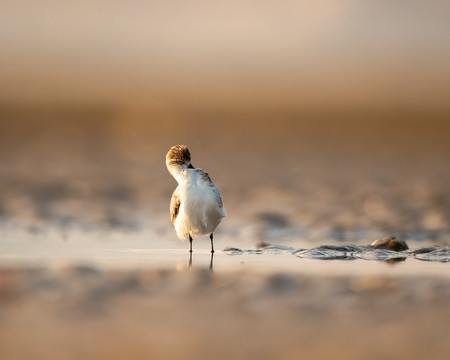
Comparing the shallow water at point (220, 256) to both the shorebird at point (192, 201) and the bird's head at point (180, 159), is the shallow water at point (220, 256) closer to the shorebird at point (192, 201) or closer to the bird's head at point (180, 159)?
the shorebird at point (192, 201)

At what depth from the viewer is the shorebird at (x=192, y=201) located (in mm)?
11250

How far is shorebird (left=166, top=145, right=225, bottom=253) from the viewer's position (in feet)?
36.9

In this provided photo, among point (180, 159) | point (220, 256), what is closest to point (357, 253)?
point (220, 256)

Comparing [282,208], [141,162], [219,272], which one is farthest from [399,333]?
[141,162]

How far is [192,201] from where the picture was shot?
11.3m

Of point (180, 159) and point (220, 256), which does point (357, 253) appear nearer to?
point (220, 256)

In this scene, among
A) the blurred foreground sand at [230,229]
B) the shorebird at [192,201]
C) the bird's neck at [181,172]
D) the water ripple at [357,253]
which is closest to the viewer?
the blurred foreground sand at [230,229]

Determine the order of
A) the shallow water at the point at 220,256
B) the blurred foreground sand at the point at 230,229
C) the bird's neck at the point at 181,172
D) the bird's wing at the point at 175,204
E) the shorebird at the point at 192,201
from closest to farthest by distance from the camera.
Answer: the blurred foreground sand at the point at 230,229
the shallow water at the point at 220,256
the shorebird at the point at 192,201
the bird's neck at the point at 181,172
the bird's wing at the point at 175,204

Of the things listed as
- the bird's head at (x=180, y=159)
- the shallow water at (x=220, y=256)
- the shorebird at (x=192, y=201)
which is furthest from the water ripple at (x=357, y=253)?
the bird's head at (x=180, y=159)

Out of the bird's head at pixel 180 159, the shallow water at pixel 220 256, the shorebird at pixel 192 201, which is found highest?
the bird's head at pixel 180 159

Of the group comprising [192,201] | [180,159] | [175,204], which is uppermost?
[180,159]

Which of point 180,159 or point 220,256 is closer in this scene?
point 220,256

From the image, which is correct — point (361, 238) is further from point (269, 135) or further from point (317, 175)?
point (269, 135)

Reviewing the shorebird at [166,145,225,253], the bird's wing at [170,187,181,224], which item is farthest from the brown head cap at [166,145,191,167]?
the bird's wing at [170,187,181,224]
